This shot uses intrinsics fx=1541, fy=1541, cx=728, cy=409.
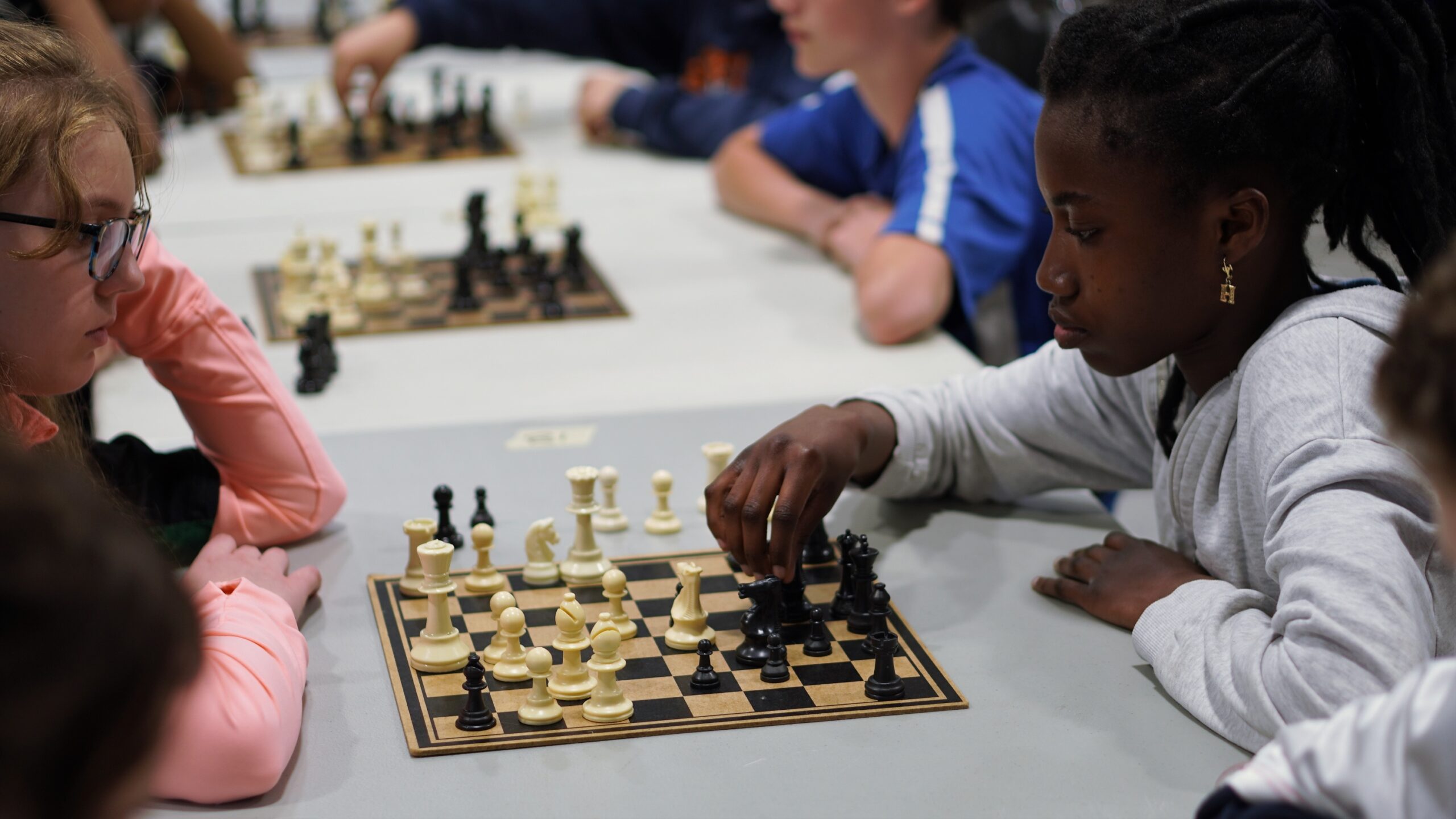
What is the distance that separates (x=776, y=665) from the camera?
1.46 meters

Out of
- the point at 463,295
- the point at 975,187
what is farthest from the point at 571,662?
the point at 975,187

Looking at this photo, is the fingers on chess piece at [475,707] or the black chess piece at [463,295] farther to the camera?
the black chess piece at [463,295]

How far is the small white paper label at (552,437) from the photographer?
6.95 ft

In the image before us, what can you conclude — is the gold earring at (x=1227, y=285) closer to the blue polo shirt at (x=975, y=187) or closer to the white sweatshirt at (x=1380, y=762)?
the white sweatshirt at (x=1380, y=762)

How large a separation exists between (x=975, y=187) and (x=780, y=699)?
59.7 inches

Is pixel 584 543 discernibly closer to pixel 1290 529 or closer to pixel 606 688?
pixel 606 688

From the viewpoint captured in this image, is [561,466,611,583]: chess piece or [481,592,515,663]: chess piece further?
[561,466,611,583]: chess piece

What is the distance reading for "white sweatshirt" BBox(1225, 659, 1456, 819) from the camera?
93 cm

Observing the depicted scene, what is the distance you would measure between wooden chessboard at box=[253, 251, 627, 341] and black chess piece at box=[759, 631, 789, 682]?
132 cm

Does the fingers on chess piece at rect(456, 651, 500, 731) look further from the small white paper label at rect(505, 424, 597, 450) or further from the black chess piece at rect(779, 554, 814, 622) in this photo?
the small white paper label at rect(505, 424, 597, 450)

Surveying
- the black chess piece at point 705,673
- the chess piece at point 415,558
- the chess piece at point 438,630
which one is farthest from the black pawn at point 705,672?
the chess piece at point 415,558

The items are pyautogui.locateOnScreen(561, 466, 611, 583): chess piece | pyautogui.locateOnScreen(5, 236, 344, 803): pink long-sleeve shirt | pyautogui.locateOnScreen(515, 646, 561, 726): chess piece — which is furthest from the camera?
pyautogui.locateOnScreen(5, 236, 344, 803): pink long-sleeve shirt

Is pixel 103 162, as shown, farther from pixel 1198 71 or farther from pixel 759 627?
pixel 1198 71

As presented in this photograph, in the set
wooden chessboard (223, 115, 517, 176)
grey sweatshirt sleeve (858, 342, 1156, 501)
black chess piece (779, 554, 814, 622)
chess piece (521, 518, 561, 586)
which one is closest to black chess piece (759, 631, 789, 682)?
black chess piece (779, 554, 814, 622)
